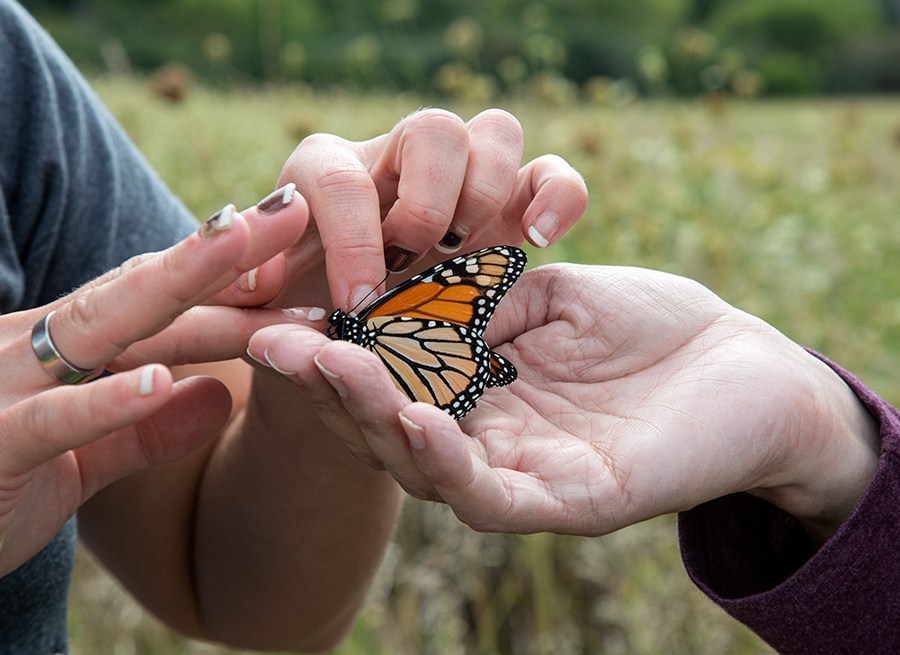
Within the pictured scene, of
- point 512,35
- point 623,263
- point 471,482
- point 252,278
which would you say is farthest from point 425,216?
point 512,35

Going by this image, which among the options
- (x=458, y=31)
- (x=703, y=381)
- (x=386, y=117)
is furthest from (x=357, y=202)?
(x=386, y=117)

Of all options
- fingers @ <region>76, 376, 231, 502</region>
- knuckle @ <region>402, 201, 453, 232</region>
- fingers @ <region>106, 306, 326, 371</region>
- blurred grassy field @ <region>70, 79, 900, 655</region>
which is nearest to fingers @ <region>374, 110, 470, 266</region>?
knuckle @ <region>402, 201, 453, 232</region>

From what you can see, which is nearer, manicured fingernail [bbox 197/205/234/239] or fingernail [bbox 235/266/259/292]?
manicured fingernail [bbox 197/205/234/239]

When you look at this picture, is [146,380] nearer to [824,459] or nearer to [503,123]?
[503,123]

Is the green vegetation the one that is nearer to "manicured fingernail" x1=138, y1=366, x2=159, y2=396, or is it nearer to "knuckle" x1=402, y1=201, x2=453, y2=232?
"knuckle" x1=402, y1=201, x2=453, y2=232

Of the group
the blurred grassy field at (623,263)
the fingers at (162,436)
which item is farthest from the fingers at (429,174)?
the blurred grassy field at (623,263)

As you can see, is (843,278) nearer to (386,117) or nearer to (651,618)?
(651,618)

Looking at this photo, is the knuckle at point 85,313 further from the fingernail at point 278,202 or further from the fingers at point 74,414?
the fingernail at point 278,202
